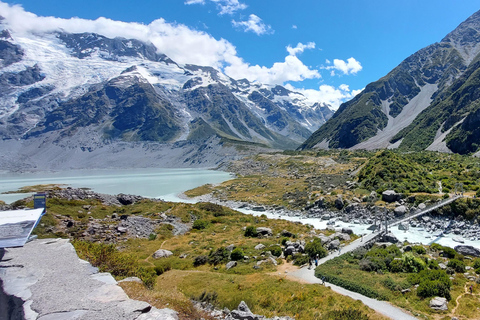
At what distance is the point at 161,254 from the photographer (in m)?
29.7

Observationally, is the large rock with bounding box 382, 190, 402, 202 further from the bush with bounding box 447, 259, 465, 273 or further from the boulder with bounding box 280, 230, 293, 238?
the bush with bounding box 447, 259, 465, 273

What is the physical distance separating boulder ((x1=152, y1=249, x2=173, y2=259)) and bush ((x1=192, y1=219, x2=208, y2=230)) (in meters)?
12.2

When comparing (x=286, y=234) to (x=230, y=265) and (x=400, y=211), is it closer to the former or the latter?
(x=230, y=265)

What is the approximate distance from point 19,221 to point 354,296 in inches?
790

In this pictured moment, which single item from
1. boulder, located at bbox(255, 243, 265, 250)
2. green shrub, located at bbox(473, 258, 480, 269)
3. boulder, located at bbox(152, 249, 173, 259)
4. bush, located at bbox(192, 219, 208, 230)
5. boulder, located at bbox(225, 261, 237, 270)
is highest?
green shrub, located at bbox(473, 258, 480, 269)

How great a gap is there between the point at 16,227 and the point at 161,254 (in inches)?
694

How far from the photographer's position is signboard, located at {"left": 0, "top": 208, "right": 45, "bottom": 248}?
40.8 ft

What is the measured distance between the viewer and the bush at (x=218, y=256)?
27.1 m

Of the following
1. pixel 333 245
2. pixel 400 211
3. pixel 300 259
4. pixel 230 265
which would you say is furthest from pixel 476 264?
pixel 400 211

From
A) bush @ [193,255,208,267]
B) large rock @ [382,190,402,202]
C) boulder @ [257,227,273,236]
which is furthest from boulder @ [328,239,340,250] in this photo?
large rock @ [382,190,402,202]

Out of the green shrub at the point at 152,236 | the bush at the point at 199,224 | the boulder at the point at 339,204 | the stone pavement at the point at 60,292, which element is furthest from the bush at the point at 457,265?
the green shrub at the point at 152,236

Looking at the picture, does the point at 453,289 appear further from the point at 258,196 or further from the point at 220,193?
the point at 220,193

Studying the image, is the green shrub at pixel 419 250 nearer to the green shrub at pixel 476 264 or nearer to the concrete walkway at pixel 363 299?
the green shrub at pixel 476 264

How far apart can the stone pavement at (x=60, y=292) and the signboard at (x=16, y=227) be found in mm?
1455
